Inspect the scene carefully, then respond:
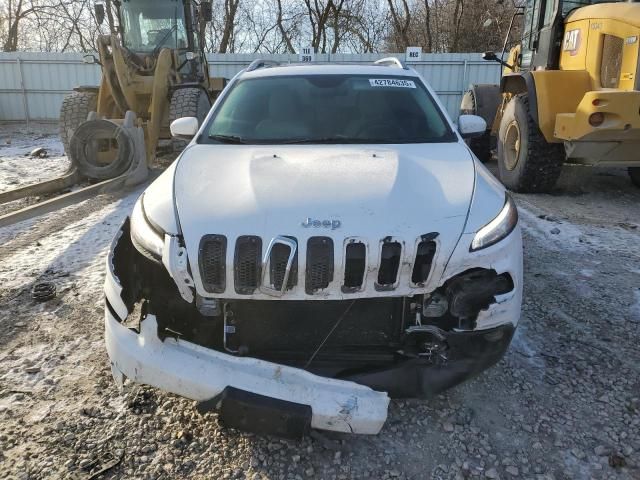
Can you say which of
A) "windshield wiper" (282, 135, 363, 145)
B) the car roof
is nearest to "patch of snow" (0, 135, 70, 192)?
the car roof

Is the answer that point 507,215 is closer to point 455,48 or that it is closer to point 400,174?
point 400,174

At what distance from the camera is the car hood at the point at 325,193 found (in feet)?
7.10

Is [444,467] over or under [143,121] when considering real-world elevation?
under

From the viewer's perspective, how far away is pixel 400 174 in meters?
2.61

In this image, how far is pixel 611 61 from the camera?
5.92 meters

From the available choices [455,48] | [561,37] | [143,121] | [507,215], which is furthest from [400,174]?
[455,48]

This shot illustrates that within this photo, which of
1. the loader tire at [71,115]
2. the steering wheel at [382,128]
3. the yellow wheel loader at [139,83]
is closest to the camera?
the steering wheel at [382,128]

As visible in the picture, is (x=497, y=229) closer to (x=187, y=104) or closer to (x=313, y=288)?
(x=313, y=288)

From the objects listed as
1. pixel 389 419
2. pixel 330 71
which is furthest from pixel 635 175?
pixel 389 419

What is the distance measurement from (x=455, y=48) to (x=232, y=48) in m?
10.6

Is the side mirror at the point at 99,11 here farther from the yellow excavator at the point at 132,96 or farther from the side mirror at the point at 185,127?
the side mirror at the point at 185,127

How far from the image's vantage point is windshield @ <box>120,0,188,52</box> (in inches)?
350

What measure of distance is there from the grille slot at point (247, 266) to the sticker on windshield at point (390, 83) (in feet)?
7.03

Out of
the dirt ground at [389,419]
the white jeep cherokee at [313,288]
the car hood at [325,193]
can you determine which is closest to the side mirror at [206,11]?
the dirt ground at [389,419]
